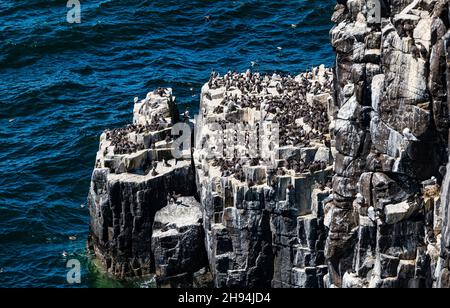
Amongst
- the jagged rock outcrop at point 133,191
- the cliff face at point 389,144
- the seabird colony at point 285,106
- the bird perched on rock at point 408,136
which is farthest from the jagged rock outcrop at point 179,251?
the bird perched on rock at point 408,136

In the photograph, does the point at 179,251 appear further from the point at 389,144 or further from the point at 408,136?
the point at 408,136

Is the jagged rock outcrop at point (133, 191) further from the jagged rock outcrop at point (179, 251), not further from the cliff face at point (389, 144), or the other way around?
the cliff face at point (389, 144)

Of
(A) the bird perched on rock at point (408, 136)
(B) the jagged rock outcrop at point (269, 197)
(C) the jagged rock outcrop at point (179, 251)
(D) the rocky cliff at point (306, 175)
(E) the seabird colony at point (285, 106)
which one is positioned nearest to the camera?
(D) the rocky cliff at point (306, 175)

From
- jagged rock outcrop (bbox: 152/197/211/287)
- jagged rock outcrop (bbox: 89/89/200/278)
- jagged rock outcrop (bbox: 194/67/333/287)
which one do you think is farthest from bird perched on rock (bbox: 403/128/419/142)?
jagged rock outcrop (bbox: 89/89/200/278)

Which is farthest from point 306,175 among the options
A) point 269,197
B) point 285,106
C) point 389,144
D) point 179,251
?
point 179,251

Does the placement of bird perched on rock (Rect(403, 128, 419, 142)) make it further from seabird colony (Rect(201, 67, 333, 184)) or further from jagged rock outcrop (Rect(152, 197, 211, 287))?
jagged rock outcrop (Rect(152, 197, 211, 287))
